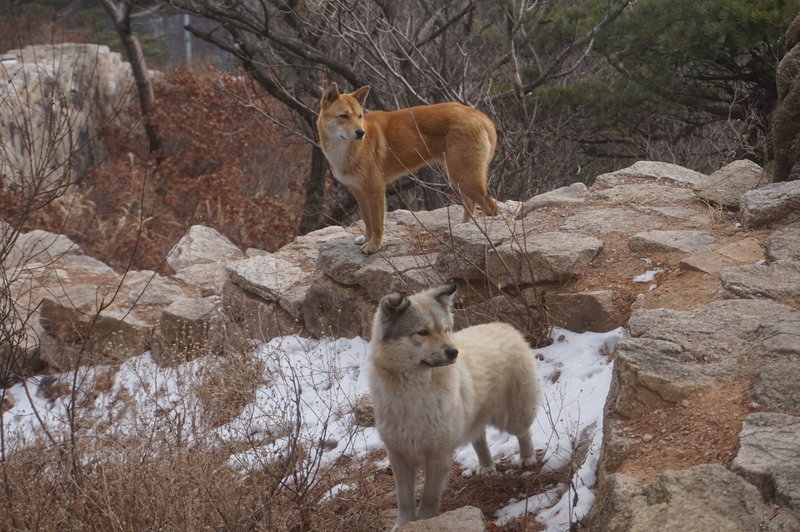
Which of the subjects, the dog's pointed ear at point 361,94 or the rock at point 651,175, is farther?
the rock at point 651,175

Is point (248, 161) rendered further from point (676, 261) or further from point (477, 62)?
point (676, 261)

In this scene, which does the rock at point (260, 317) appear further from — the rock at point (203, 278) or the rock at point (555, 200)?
the rock at point (555, 200)

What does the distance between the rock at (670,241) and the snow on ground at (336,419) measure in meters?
0.97

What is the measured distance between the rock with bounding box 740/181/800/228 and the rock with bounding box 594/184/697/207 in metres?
1.21

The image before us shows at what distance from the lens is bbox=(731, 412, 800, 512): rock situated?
10.6 feet

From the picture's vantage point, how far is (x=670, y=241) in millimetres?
6961

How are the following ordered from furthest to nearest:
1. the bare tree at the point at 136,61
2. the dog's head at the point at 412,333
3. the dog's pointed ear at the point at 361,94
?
1. the bare tree at the point at 136,61
2. the dog's pointed ear at the point at 361,94
3. the dog's head at the point at 412,333

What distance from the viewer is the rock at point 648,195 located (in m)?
8.29

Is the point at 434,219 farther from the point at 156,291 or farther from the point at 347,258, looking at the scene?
the point at 156,291

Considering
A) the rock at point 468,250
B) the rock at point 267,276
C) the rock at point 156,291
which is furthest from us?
the rock at point 156,291

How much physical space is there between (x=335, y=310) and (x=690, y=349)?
15.9 ft

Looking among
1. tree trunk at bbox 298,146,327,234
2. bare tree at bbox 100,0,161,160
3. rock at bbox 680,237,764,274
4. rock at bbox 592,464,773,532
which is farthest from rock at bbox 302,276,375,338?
bare tree at bbox 100,0,161,160

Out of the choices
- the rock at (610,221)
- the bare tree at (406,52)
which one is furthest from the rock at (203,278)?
the rock at (610,221)

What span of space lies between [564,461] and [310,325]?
4.36m
